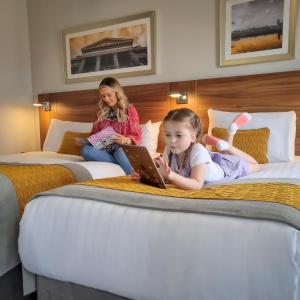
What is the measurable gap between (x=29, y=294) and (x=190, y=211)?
885 millimetres

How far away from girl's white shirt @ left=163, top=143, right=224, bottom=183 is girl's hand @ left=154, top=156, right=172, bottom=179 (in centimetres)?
16

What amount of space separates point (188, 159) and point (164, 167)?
23cm

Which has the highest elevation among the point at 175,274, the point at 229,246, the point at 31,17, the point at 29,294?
the point at 31,17

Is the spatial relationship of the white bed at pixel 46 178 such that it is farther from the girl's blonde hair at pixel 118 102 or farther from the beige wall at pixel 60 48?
the beige wall at pixel 60 48

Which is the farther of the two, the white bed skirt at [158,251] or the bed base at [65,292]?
the bed base at [65,292]

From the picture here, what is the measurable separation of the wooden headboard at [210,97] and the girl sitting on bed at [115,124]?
1.90ft

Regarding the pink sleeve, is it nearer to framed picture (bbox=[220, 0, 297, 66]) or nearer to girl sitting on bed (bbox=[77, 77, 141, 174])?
girl sitting on bed (bbox=[77, 77, 141, 174])

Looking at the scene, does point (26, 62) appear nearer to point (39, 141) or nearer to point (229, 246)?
point (39, 141)

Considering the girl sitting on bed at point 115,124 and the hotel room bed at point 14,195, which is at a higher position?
the girl sitting on bed at point 115,124

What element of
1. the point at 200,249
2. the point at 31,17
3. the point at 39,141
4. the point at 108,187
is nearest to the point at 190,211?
the point at 200,249

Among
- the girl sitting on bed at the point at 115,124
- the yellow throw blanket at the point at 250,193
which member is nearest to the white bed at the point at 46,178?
the girl sitting on bed at the point at 115,124

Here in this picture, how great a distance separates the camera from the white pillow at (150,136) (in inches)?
109

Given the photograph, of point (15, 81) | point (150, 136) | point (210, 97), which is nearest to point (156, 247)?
point (150, 136)

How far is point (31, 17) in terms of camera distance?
3889 mm
